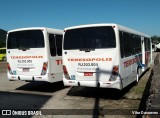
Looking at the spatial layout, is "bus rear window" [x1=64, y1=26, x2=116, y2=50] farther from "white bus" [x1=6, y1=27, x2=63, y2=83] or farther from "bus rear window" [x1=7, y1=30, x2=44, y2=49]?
"bus rear window" [x1=7, y1=30, x2=44, y2=49]

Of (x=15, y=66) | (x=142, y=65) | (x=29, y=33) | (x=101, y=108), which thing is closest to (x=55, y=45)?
(x=29, y=33)

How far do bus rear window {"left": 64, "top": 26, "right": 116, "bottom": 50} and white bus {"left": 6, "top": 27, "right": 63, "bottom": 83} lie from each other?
1241 millimetres

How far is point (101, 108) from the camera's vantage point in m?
8.57

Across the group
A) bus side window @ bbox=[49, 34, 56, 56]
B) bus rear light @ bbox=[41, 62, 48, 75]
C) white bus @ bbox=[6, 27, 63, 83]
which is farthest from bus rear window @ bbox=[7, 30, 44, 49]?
bus rear light @ bbox=[41, 62, 48, 75]

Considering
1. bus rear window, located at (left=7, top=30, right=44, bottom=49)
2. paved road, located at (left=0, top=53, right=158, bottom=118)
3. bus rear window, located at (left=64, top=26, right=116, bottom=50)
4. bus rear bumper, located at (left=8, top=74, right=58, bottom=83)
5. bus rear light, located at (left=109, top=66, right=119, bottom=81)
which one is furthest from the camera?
bus rear window, located at (left=7, top=30, right=44, bottom=49)

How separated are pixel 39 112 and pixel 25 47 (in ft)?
14.1

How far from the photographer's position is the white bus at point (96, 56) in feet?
30.7

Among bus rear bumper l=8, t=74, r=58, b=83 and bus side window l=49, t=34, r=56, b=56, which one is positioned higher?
bus side window l=49, t=34, r=56, b=56

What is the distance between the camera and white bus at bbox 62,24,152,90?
936 cm

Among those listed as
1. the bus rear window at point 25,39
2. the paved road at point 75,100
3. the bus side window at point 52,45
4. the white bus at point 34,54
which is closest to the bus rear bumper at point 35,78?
the white bus at point 34,54

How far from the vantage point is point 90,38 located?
387 inches

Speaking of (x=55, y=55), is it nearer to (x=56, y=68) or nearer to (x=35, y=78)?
(x=56, y=68)

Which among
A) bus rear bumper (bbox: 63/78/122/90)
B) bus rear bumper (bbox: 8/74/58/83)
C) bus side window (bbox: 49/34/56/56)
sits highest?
bus side window (bbox: 49/34/56/56)

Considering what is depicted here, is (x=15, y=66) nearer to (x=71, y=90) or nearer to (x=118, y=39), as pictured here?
(x=71, y=90)
